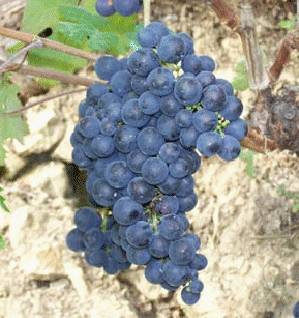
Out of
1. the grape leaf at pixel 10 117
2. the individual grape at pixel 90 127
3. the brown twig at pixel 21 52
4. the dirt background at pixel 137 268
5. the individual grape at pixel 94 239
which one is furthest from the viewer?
the dirt background at pixel 137 268

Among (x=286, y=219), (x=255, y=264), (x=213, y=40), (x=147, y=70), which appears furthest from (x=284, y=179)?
(x=147, y=70)

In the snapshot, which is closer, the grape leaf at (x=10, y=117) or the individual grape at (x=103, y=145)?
the individual grape at (x=103, y=145)

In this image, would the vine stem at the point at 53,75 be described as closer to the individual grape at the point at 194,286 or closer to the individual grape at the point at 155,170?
the individual grape at the point at 155,170

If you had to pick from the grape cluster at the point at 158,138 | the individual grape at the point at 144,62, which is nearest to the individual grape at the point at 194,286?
the grape cluster at the point at 158,138

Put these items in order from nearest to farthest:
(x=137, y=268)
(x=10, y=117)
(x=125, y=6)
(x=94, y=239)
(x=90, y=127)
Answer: (x=90, y=127) → (x=125, y=6) → (x=94, y=239) → (x=10, y=117) → (x=137, y=268)

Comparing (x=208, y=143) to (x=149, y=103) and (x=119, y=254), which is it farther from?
(x=119, y=254)

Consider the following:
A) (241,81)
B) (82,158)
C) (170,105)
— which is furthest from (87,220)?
(241,81)

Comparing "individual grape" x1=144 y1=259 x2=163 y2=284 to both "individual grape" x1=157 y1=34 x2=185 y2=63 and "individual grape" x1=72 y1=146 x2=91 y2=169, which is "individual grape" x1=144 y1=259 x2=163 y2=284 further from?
"individual grape" x1=157 y1=34 x2=185 y2=63
